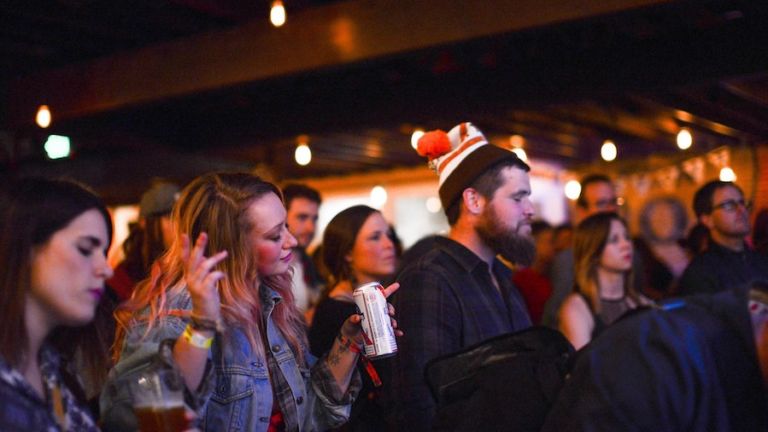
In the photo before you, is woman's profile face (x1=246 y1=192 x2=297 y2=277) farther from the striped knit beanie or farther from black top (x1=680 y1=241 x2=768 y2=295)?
black top (x1=680 y1=241 x2=768 y2=295)

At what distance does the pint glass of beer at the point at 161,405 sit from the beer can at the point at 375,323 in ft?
2.41

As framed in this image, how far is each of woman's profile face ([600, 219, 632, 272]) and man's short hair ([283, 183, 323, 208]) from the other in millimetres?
1706

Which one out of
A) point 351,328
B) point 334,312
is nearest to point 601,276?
point 334,312

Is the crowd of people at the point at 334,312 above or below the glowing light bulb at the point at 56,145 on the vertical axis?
below

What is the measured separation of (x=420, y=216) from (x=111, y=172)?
4.77 metres

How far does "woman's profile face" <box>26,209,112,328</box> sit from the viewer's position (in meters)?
1.54

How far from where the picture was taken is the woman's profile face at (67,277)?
1.54m

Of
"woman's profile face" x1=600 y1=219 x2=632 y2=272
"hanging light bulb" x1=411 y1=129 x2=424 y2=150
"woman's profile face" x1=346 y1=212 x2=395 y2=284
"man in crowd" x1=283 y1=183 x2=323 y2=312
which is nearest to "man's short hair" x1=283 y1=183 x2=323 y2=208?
"man in crowd" x1=283 y1=183 x2=323 y2=312

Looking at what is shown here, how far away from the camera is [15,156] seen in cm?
618

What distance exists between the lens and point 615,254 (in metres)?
3.90

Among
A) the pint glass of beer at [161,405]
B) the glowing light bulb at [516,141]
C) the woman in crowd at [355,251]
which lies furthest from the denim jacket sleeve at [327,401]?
the glowing light bulb at [516,141]

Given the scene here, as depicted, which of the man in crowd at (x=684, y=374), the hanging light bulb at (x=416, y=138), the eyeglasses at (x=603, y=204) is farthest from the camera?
the eyeglasses at (x=603, y=204)

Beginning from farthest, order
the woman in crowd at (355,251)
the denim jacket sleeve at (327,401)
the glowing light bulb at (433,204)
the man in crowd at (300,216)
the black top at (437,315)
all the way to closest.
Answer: the glowing light bulb at (433,204) → the man in crowd at (300,216) → the woman in crowd at (355,251) → the black top at (437,315) → the denim jacket sleeve at (327,401)

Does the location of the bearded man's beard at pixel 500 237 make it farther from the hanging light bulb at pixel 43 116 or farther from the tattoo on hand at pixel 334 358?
Result: the hanging light bulb at pixel 43 116
